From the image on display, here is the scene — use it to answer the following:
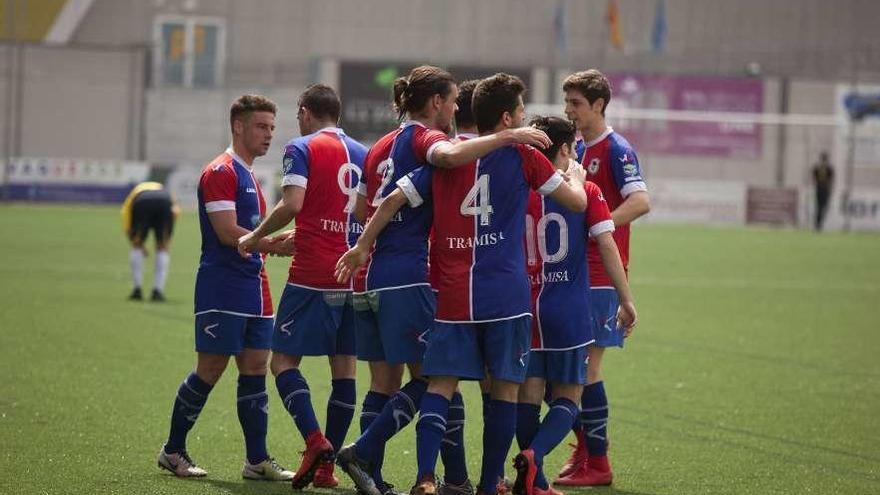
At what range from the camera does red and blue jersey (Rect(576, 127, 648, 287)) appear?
7.88 meters

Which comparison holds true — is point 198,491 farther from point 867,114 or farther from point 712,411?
point 867,114

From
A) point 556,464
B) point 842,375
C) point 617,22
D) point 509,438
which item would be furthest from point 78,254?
point 617,22

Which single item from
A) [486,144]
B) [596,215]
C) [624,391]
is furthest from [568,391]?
[624,391]

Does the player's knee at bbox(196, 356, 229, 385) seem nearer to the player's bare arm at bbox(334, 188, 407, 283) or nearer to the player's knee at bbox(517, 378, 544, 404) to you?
the player's bare arm at bbox(334, 188, 407, 283)

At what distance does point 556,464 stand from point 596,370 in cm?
85

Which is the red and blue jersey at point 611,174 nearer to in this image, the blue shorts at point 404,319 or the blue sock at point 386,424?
the blue shorts at point 404,319

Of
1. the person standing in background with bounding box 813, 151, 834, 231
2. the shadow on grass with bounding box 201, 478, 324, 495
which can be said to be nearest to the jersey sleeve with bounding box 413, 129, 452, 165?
the shadow on grass with bounding box 201, 478, 324, 495

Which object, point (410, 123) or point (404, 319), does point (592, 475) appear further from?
point (410, 123)

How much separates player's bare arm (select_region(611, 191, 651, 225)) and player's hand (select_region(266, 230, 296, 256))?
5.60ft

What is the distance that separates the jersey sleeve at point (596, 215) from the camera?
694cm

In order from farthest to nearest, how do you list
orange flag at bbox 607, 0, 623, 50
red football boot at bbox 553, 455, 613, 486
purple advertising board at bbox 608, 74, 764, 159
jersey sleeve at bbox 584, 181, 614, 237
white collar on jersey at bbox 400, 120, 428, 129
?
orange flag at bbox 607, 0, 623, 50 → purple advertising board at bbox 608, 74, 764, 159 → red football boot at bbox 553, 455, 613, 486 → jersey sleeve at bbox 584, 181, 614, 237 → white collar on jersey at bbox 400, 120, 428, 129

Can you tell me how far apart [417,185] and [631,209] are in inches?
64.2

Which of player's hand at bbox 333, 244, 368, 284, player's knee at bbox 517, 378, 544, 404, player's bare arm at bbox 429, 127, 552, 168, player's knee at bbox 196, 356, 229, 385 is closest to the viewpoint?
player's bare arm at bbox 429, 127, 552, 168

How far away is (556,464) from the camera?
8.46m
